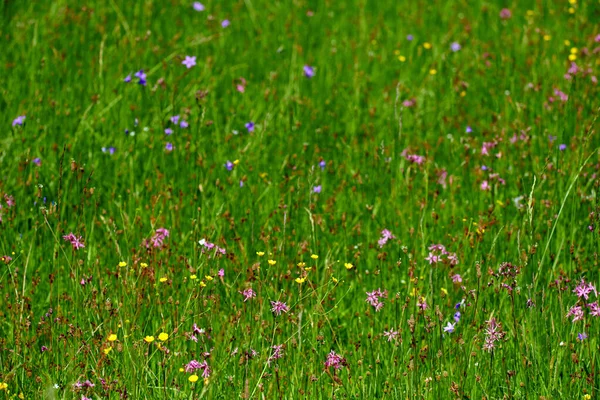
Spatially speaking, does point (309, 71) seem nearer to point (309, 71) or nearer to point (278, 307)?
point (309, 71)

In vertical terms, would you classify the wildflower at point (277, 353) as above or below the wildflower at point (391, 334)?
below

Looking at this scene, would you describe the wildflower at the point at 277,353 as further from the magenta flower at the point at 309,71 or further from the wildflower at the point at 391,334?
the magenta flower at the point at 309,71

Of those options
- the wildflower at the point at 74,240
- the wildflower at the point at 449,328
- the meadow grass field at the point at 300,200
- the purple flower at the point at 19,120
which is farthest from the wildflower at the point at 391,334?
the purple flower at the point at 19,120

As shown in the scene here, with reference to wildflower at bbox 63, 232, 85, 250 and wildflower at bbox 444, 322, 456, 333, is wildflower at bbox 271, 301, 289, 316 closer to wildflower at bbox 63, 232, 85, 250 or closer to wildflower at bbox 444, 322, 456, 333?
wildflower at bbox 444, 322, 456, 333

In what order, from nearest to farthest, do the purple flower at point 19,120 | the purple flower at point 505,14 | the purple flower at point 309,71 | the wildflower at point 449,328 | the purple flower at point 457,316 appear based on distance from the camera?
1. the wildflower at point 449,328
2. the purple flower at point 457,316
3. the purple flower at point 19,120
4. the purple flower at point 309,71
5. the purple flower at point 505,14

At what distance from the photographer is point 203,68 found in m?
4.97

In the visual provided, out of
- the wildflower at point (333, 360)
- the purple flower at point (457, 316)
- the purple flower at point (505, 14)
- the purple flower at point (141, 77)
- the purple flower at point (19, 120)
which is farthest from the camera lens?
the purple flower at point (505, 14)

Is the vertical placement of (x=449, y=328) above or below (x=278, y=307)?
above

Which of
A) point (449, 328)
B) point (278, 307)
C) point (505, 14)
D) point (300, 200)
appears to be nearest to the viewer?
point (278, 307)

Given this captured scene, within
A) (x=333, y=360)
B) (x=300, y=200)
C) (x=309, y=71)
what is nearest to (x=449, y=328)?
(x=333, y=360)

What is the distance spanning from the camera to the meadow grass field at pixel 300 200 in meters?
2.65

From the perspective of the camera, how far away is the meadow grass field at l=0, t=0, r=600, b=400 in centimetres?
265

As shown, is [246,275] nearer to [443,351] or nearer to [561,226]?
[443,351]

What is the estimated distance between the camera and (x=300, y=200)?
3744 mm
